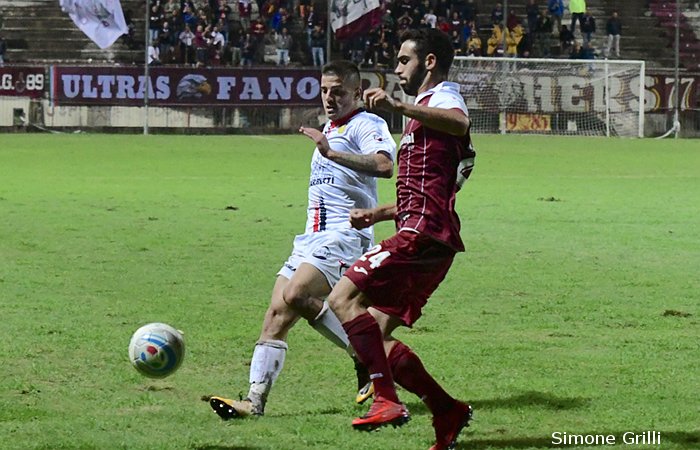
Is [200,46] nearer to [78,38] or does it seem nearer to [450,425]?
[78,38]

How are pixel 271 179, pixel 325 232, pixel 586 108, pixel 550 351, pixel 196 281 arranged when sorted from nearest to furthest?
pixel 325 232 < pixel 550 351 < pixel 196 281 < pixel 271 179 < pixel 586 108

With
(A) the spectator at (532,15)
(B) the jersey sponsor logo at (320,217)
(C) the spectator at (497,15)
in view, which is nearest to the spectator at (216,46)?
(C) the spectator at (497,15)

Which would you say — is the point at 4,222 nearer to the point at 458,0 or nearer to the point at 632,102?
the point at 632,102

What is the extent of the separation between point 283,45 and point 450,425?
33838mm

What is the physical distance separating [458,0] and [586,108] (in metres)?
6.73

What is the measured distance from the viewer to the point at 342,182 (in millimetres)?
7664

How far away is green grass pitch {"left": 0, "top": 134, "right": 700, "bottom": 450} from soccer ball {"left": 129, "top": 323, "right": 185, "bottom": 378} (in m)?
0.23

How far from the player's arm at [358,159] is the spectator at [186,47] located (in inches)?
1223

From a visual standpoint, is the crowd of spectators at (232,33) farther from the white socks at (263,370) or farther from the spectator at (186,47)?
the white socks at (263,370)

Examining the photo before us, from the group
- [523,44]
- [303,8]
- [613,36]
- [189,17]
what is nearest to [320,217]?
[189,17]

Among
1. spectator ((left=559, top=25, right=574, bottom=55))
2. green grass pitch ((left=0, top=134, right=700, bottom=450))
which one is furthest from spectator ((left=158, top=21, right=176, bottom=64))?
green grass pitch ((left=0, top=134, right=700, bottom=450))

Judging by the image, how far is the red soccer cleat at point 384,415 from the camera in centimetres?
621

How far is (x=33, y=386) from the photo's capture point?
7.63 metres

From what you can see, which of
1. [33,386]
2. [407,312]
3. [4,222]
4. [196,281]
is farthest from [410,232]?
[4,222]
